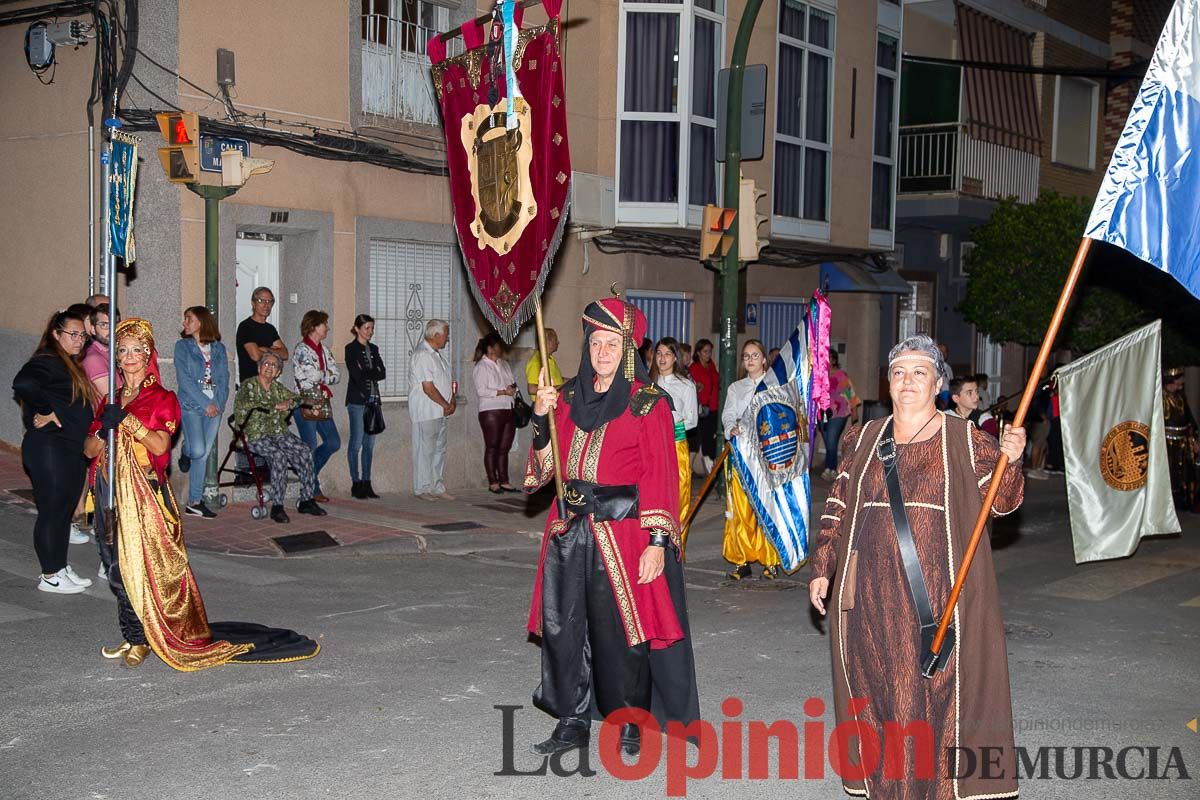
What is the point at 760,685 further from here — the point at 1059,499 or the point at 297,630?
A: the point at 1059,499

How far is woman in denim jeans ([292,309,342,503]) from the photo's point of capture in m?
12.2

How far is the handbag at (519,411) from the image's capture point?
14.6 metres

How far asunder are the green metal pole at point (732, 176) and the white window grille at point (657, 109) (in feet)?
9.71

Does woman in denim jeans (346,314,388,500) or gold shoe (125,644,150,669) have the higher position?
woman in denim jeans (346,314,388,500)

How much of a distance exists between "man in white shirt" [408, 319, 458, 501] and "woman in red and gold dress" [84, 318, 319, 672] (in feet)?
21.1

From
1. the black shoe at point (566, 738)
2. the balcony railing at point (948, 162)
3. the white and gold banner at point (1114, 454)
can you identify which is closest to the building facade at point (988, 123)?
the balcony railing at point (948, 162)

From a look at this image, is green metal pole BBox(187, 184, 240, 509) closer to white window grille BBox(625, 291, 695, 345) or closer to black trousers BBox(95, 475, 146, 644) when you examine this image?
black trousers BBox(95, 475, 146, 644)

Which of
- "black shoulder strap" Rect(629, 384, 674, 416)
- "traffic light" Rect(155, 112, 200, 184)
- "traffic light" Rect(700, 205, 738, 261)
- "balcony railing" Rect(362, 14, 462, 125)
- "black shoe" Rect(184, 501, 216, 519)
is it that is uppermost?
"balcony railing" Rect(362, 14, 462, 125)

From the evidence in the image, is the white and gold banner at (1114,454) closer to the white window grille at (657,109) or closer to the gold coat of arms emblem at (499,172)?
the gold coat of arms emblem at (499,172)

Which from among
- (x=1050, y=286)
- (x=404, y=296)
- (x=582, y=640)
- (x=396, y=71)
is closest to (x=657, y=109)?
(x=396, y=71)

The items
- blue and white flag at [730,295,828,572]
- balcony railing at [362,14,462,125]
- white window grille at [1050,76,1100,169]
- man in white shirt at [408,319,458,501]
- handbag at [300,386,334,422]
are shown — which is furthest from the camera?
white window grille at [1050,76,1100,169]

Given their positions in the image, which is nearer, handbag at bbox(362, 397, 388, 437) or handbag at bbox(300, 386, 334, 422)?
handbag at bbox(300, 386, 334, 422)

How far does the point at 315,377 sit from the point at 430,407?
1.56 meters

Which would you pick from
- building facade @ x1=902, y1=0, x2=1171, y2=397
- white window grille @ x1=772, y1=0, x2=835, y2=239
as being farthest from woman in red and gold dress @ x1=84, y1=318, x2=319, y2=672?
building facade @ x1=902, y1=0, x2=1171, y2=397
